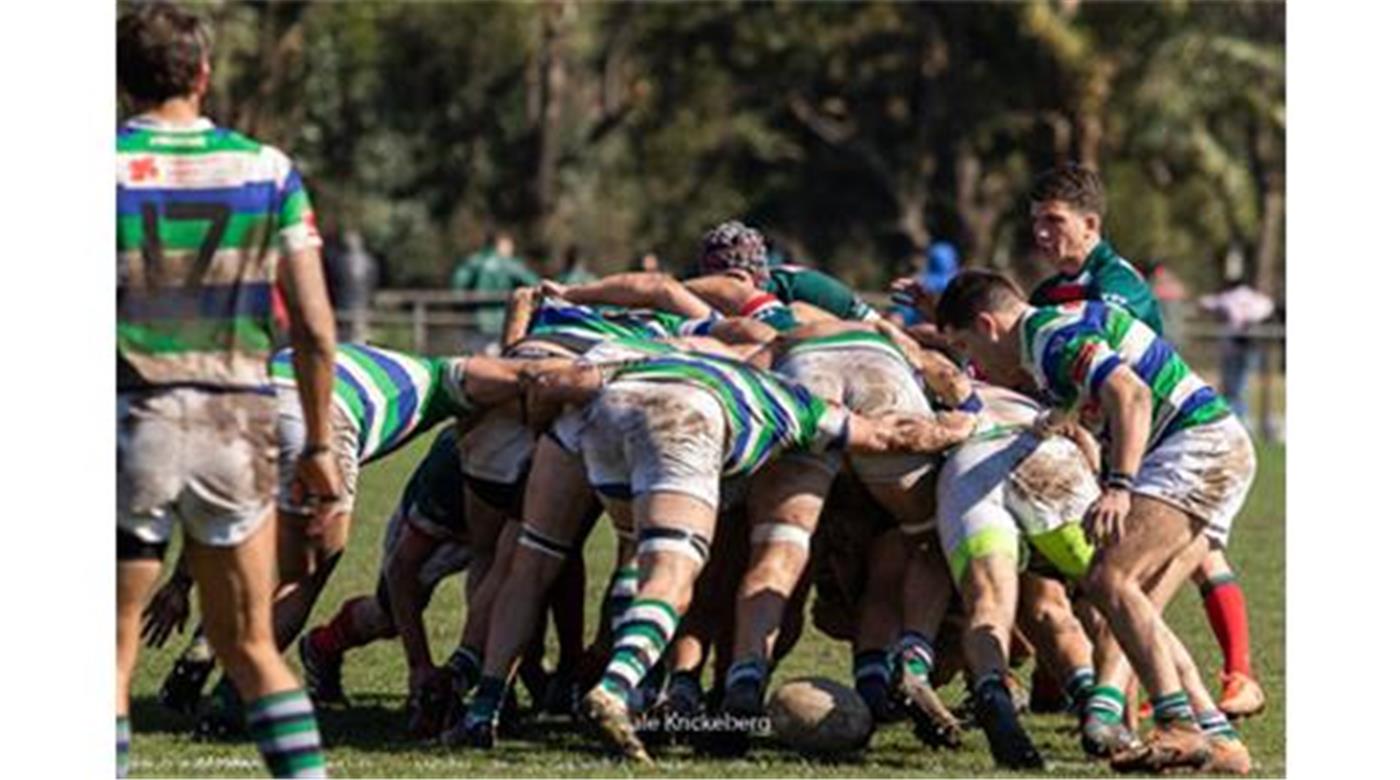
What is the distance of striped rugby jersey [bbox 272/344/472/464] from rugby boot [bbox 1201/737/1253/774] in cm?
280

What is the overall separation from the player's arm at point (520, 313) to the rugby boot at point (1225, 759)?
118 inches

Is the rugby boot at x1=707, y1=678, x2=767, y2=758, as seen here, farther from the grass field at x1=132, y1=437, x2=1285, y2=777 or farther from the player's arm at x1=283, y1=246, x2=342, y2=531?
the player's arm at x1=283, y1=246, x2=342, y2=531

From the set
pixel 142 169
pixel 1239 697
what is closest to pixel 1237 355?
pixel 1239 697

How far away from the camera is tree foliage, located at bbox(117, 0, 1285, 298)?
164 feet

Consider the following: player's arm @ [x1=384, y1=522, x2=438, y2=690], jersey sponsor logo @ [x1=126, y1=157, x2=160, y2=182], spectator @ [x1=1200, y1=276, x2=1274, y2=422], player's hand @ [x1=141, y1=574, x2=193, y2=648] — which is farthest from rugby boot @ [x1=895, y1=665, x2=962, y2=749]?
spectator @ [x1=1200, y1=276, x2=1274, y2=422]

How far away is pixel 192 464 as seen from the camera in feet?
25.5

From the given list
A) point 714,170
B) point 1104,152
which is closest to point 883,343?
point 1104,152

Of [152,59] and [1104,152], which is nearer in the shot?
[152,59]

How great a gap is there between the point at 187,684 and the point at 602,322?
194cm

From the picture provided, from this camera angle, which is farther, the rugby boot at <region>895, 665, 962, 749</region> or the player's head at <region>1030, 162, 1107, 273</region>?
the player's head at <region>1030, 162, 1107, 273</region>

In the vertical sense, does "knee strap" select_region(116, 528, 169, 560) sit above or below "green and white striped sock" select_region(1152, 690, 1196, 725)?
above

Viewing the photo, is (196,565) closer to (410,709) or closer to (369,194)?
(410,709)

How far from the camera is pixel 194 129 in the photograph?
7805 mm

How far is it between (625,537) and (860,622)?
839 mm
